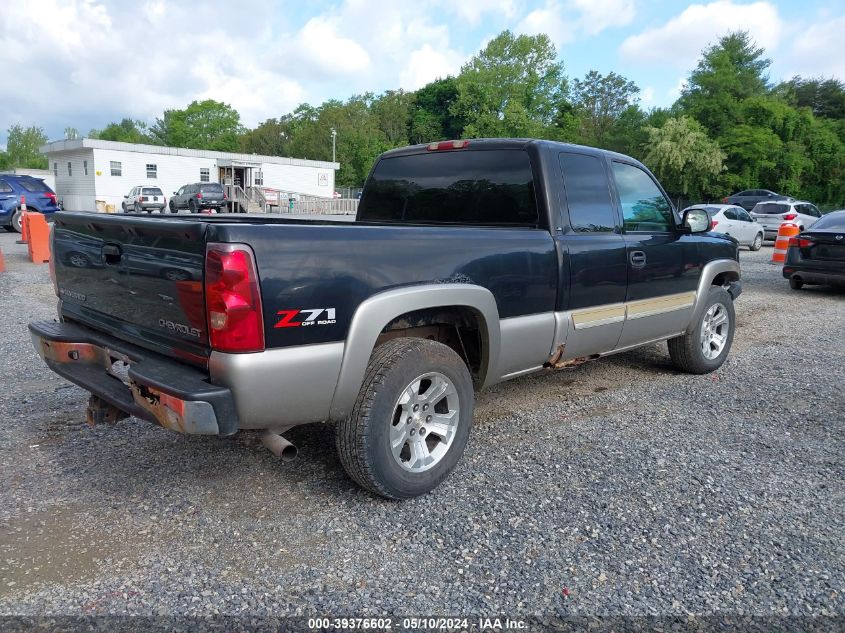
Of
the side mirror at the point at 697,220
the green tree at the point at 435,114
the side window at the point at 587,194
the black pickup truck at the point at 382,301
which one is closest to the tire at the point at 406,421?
the black pickup truck at the point at 382,301

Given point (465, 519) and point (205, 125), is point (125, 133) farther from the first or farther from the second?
point (465, 519)

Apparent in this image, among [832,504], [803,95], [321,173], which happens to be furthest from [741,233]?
[803,95]

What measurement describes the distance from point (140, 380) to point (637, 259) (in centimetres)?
345

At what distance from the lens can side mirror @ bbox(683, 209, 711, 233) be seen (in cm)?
520

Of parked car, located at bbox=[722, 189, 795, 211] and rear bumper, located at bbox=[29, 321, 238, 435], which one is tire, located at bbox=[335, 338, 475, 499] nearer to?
rear bumper, located at bbox=[29, 321, 238, 435]

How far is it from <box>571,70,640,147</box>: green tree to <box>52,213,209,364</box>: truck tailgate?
242 ft

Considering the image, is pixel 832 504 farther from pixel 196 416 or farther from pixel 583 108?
pixel 583 108

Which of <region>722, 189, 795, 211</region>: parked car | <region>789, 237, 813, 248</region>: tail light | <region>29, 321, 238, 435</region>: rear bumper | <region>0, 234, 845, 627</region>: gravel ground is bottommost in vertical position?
<region>0, 234, 845, 627</region>: gravel ground

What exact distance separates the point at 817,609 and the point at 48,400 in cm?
489

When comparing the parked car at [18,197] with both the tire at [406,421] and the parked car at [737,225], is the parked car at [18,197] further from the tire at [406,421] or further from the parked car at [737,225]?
the parked car at [737,225]

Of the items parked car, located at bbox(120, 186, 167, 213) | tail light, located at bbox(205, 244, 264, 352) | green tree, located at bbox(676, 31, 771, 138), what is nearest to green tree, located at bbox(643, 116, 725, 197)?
green tree, located at bbox(676, 31, 771, 138)

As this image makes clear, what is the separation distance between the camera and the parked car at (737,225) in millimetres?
18608

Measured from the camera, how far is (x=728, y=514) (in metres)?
3.25

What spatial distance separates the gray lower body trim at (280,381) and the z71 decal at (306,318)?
10cm
